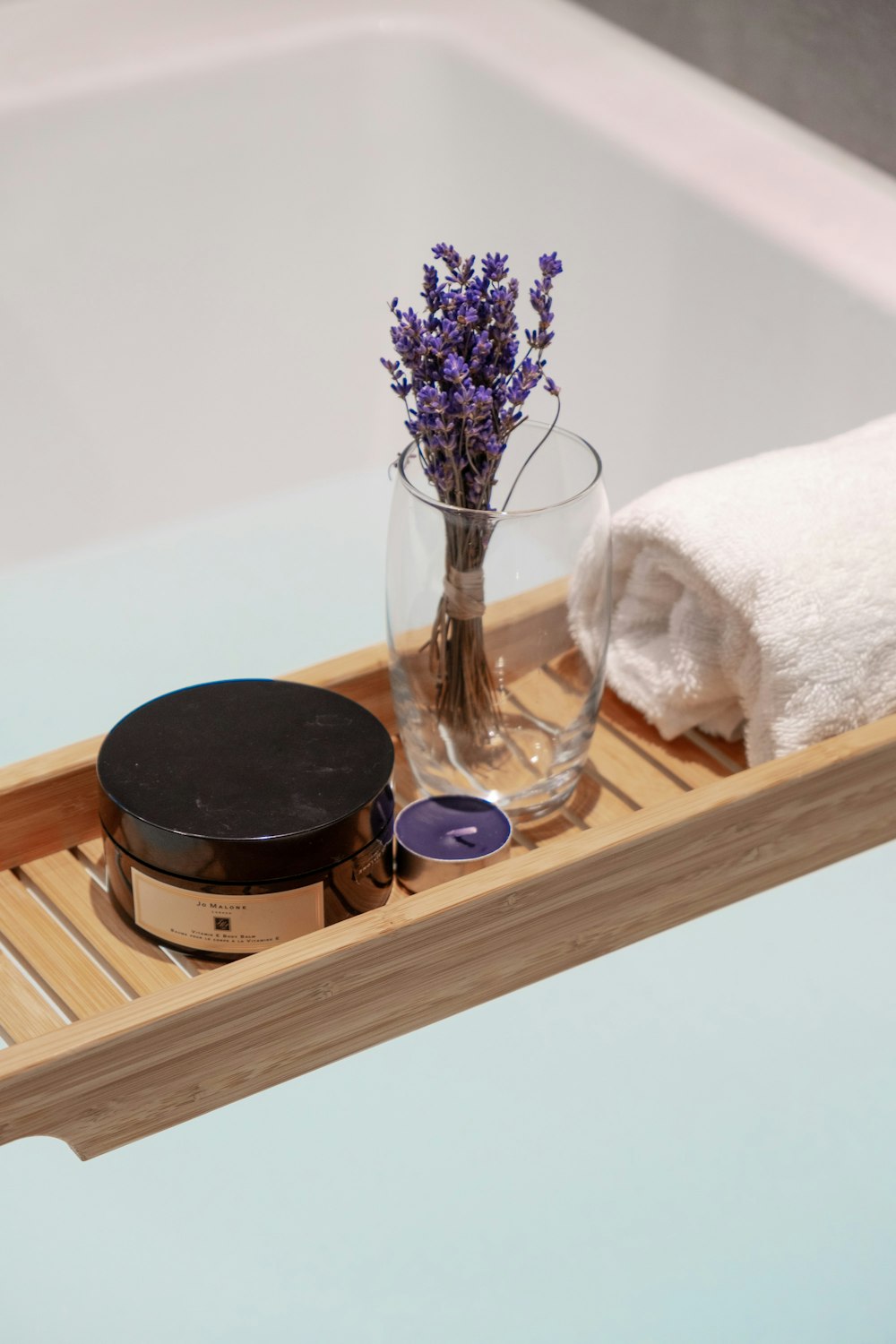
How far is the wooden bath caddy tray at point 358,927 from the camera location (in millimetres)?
669

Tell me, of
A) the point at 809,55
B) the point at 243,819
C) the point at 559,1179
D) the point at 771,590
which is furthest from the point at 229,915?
the point at 809,55

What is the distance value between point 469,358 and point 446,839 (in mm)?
258

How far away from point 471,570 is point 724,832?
19 cm

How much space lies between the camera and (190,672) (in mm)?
1259

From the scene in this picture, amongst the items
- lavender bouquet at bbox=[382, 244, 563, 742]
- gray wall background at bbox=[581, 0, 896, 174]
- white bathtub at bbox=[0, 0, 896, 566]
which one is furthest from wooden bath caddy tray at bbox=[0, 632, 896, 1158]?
gray wall background at bbox=[581, 0, 896, 174]

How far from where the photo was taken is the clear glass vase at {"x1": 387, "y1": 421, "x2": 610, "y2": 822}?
81cm

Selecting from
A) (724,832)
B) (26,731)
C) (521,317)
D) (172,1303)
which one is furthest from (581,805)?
(521,317)

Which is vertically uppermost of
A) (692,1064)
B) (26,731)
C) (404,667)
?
(404,667)

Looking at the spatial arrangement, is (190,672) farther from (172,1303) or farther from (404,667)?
(172,1303)

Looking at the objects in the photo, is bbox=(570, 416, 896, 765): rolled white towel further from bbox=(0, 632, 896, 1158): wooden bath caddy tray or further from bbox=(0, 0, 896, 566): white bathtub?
bbox=(0, 0, 896, 566): white bathtub

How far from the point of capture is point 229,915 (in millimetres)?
749

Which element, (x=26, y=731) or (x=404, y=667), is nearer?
(x=404, y=667)

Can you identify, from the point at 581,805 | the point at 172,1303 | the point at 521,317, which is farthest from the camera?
the point at 521,317

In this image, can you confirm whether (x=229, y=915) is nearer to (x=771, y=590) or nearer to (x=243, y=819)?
(x=243, y=819)
